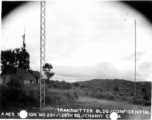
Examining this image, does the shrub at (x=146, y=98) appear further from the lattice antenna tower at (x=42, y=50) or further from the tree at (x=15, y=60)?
the tree at (x=15, y=60)

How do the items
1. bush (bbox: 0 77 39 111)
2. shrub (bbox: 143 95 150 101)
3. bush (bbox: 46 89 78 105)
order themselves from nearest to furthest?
shrub (bbox: 143 95 150 101) → bush (bbox: 0 77 39 111) → bush (bbox: 46 89 78 105)

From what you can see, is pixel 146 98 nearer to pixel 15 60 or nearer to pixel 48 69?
pixel 48 69

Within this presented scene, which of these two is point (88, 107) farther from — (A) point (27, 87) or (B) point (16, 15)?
(B) point (16, 15)

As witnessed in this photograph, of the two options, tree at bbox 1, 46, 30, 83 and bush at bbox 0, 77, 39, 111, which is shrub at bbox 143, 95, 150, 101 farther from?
tree at bbox 1, 46, 30, 83

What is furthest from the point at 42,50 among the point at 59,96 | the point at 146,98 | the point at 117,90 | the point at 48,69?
the point at 146,98

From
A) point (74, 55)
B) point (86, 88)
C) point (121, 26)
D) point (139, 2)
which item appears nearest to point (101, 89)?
point (86, 88)

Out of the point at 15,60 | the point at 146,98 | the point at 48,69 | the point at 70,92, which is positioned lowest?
the point at 146,98

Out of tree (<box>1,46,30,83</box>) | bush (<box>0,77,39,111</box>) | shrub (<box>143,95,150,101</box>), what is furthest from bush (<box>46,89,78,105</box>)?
shrub (<box>143,95,150,101</box>)
